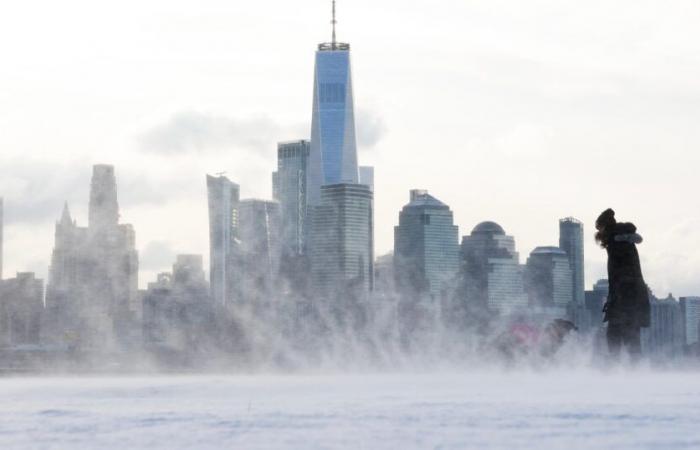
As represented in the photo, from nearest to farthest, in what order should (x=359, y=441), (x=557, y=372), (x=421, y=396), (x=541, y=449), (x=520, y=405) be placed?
(x=541, y=449) → (x=359, y=441) → (x=520, y=405) → (x=421, y=396) → (x=557, y=372)

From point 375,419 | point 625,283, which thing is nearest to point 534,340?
point 625,283

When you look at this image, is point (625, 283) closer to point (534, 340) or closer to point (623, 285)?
point (623, 285)

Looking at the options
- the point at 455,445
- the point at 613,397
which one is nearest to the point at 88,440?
the point at 455,445

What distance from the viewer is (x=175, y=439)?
76312mm

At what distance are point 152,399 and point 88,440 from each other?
4990 cm

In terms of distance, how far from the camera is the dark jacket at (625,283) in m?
123

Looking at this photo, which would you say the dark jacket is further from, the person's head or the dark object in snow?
the dark object in snow

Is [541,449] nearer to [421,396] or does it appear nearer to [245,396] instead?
[421,396]

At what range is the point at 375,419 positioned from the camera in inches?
3558

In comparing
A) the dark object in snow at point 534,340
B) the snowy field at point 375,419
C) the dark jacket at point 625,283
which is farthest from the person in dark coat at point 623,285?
the dark object in snow at point 534,340

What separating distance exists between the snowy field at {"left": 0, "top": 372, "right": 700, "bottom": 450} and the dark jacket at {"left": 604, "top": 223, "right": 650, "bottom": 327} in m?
6.20

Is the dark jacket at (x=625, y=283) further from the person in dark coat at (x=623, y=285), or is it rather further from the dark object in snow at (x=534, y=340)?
the dark object in snow at (x=534, y=340)

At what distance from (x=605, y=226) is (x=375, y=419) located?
137ft

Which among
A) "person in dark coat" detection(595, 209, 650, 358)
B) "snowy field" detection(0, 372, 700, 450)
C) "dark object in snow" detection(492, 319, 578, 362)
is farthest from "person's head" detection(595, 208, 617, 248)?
"dark object in snow" detection(492, 319, 578, 362)
